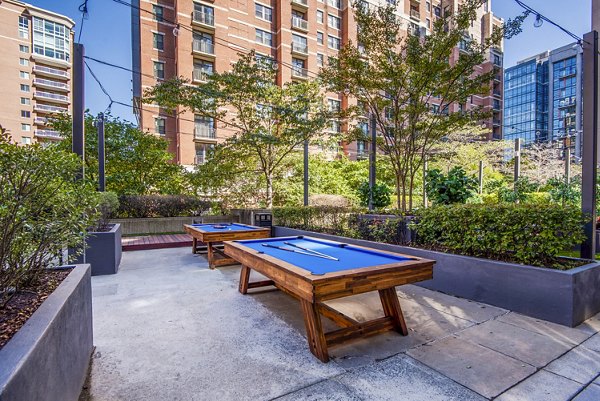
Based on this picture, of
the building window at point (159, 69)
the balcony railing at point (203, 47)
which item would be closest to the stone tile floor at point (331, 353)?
the building window at point (159, 69)

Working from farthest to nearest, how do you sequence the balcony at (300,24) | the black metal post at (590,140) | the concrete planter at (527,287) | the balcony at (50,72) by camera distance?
the balcony at (50,72), the balcony at (300,24), the black metal post at (590,140), the concrete planter at (527,287)

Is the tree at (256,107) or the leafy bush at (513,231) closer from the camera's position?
the leafy bush at (513,231)

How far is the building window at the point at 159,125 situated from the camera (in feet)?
64.7

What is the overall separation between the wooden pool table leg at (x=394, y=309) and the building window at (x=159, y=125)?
20.4m

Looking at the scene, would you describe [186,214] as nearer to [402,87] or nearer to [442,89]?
[402,87]

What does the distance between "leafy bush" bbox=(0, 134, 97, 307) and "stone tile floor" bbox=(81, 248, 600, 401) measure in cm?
84

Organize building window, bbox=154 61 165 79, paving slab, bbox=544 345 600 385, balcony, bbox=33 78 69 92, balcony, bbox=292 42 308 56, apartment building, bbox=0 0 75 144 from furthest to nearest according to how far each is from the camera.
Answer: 1. balcony, bbox=33 78 69 92
2. apartment building, bbox=0 0 75 144
3. balcony, bbox=292 42 308 56
4. building window, bbox=154 61 165 79
5. paving slab, bbox=544 345 600 385

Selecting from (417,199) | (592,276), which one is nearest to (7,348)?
(592,276)

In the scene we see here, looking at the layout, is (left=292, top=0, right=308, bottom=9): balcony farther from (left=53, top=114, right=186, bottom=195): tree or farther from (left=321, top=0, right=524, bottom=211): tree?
(left=321, top=0, right=524, bottom=211): tree

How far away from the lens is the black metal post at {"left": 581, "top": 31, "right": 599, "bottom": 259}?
3.48 meters

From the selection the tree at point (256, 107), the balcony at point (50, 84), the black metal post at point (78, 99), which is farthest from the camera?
the balcony at point (50, 84)

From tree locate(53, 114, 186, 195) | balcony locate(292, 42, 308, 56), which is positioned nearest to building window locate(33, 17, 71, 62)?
Result: balcony locate(292, 42, 308, 56)

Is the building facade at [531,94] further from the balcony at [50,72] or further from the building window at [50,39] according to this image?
the building window at [50,39]

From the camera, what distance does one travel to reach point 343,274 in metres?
2.20
